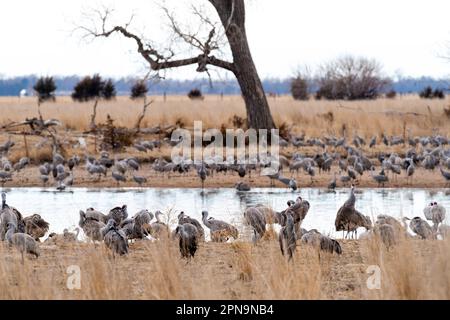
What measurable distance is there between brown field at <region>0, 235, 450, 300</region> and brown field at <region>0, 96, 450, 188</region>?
11129 millimetres

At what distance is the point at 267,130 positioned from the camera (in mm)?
28422

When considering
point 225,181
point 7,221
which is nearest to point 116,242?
point 7,221

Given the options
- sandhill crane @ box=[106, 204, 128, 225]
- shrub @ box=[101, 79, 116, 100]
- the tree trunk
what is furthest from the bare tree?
shrub @ box=[101, 79, 116, 100]

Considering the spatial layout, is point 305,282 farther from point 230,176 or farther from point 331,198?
point 230,176

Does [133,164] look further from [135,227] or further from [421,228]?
[421,228]

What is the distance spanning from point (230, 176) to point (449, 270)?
48.3 feet

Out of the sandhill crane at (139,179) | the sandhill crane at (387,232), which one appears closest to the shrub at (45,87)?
the sandhill crane at (139,179)

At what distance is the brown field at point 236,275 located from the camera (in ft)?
25.0

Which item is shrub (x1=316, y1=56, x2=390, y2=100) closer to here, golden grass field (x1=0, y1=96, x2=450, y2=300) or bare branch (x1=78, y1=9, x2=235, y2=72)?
bare branch (x1=78, y1=9, x2=235, y2=72)

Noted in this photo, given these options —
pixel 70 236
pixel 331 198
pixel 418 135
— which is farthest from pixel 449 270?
pixel 418 135

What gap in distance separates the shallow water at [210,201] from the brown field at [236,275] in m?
3.90

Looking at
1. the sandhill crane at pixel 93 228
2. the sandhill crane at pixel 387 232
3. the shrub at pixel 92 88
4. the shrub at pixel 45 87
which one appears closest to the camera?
the sandhill crane at pixel 387 232

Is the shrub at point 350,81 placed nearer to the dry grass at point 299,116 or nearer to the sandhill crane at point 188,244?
the dry grass at point 299,116
